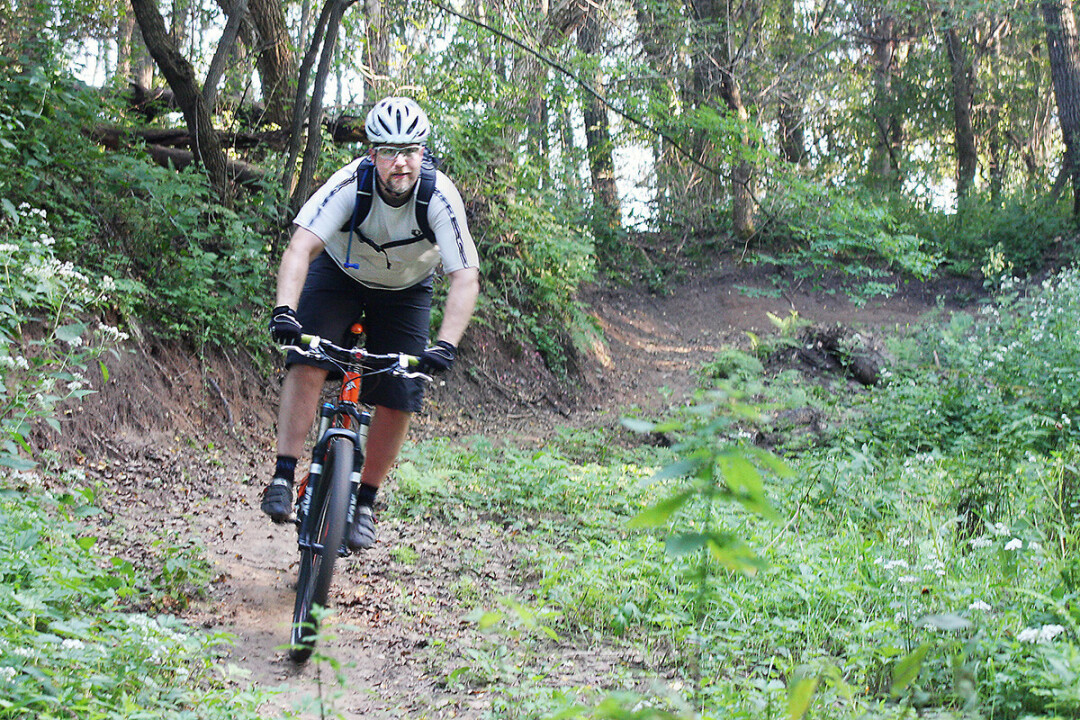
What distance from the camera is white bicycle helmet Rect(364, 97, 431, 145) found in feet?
12.9

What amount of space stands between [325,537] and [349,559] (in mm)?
1418

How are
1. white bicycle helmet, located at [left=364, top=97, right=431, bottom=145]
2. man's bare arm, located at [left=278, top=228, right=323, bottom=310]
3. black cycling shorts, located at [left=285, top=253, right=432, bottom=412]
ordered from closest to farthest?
1. man's bare arm, located at [left=278, top=228, right=323, bottom=310]
2. white bicycle helmet, located at [left=364, top=97, right=431, bottom=145]
3. black cycling shorts, located at [left=285, top=253, right=432, bottom=412]

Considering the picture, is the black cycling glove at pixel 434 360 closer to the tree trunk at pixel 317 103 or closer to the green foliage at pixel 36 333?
the green foliage at pixel 36 333

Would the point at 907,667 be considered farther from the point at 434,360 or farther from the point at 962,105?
the point at 962,105

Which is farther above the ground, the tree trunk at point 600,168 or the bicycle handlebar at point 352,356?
the tree trunk at point 600,168

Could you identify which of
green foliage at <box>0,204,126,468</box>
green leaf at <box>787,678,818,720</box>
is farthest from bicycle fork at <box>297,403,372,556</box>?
green leaf at <box>787,678,818,720</box>

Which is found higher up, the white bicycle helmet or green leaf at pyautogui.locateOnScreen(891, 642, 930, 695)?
the white bicycle helmet

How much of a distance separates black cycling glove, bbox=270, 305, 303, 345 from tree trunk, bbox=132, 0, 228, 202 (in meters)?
5.38

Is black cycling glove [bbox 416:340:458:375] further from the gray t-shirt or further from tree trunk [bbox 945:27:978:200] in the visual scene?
tree trunk [bbox 945:27:978:200]

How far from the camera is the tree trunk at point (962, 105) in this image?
23.3 m

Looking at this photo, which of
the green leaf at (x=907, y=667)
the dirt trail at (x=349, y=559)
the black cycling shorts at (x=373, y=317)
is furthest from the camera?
the black cycling shorts at (x=373, y=317)

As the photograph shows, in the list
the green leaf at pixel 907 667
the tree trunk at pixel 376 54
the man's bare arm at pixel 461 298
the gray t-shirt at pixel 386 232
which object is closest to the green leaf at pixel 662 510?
the green leaf at pixel 907 667

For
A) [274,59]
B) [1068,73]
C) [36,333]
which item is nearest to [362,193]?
[36,333]

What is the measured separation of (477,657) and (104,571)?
1662 mm
